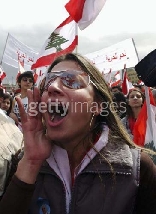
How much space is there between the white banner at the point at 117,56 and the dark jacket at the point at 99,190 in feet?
21.1

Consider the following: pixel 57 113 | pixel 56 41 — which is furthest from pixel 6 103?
pixel 57 113

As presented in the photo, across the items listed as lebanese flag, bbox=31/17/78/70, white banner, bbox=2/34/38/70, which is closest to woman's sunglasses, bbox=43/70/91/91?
lebanese flag, bbox=31/17/78/70

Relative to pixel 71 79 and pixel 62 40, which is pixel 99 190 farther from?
pixel 62 40

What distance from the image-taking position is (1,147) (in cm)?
138

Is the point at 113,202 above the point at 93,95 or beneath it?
beneath

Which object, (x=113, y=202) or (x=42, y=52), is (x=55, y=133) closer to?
(x=113, y=202)

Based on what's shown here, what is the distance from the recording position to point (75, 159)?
1.60 meters

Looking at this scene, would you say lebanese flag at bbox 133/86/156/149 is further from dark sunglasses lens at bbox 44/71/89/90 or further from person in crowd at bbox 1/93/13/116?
person in crowd at bbox 1/93/13/116

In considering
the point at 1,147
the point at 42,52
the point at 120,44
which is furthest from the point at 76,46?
the point at 120,44

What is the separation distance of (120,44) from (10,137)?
23.6ft

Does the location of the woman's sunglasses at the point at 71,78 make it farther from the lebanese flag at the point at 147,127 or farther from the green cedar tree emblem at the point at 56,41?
the green cedar tree emblem at the point at 56,41

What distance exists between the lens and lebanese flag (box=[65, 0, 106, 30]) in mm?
3576

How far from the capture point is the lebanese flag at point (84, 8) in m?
3.58

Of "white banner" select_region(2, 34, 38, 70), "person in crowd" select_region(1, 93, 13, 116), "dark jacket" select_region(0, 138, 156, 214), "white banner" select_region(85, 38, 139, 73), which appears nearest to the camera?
"dark jacket" select_region(0, 138, 156, 214)
